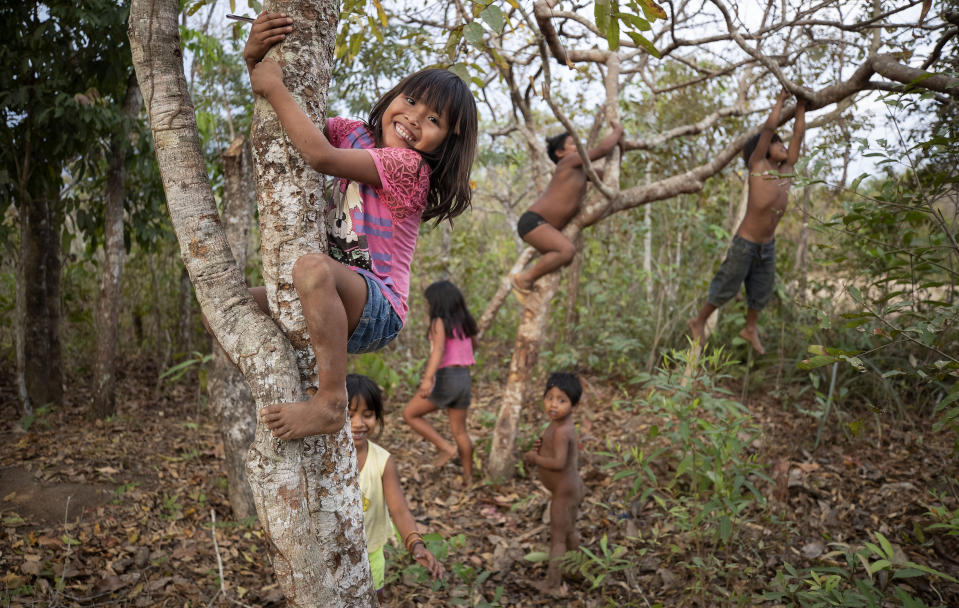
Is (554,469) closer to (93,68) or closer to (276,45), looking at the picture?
(276,45)

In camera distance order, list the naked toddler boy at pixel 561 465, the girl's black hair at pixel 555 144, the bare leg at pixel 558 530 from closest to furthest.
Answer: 1. the bare leg at pixel 558 530
2. the naked toddler boy at pixel 561 465
3. the girl's black hair at pixel 555 144

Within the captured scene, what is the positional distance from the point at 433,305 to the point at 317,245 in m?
3.29

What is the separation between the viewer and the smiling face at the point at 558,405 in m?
3.51

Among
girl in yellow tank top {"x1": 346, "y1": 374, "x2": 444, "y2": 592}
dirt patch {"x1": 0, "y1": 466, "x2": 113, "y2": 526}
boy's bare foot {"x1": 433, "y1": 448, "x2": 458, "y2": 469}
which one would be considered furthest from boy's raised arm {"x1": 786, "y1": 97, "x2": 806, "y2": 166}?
dirt patch {"x1": 0, "y1": 466, "x2": 113, "y2": 526}

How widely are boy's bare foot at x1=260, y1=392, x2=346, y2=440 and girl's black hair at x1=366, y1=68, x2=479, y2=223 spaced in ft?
2.81

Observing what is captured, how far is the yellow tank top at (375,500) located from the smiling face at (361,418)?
0.24ft

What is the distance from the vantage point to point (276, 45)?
1521 millimetres

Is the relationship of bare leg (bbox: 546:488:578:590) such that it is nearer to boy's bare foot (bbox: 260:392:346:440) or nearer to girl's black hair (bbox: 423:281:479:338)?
girl's black hair (bbox: 423:281:479:338)

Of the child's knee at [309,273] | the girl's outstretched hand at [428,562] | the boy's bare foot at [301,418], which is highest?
the child's knee at [309,273]

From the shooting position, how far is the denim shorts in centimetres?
181

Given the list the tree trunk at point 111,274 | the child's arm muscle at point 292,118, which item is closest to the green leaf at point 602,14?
the child's arm muscle at point 292,118

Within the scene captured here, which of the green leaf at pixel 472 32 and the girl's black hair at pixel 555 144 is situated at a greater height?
the girl's black hair at pixel 555 144

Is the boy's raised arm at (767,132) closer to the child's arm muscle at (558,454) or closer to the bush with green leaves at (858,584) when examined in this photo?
the child's arm muscle at (558,454)

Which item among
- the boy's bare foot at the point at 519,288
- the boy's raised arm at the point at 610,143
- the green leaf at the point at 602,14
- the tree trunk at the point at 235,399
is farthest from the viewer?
the boy's bare foot at the point at 519,288
